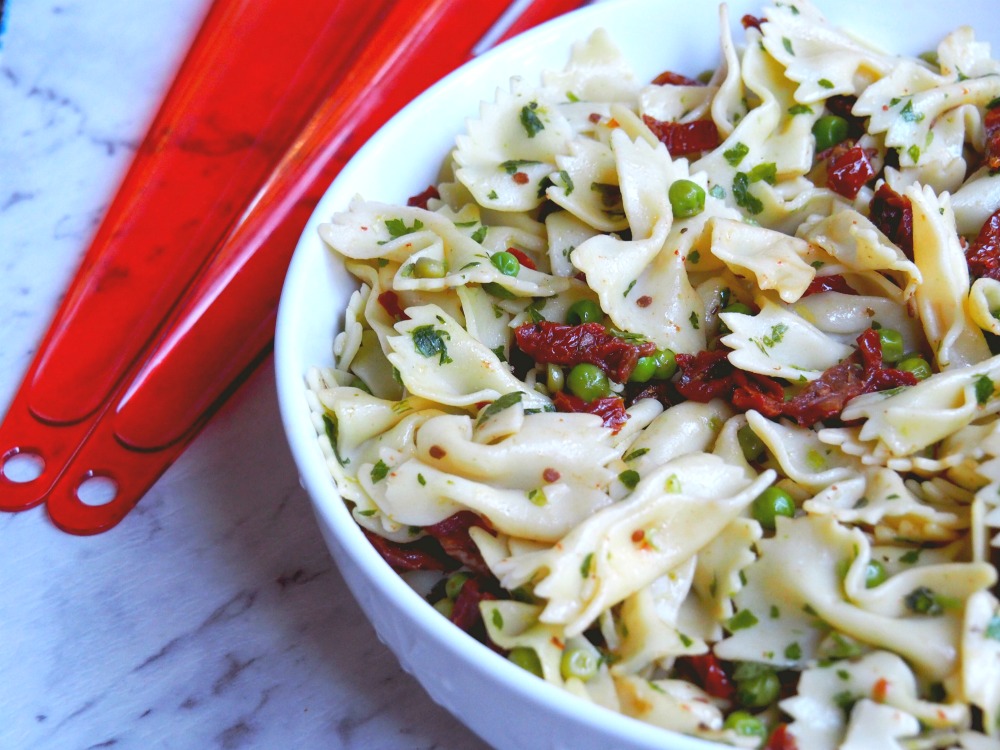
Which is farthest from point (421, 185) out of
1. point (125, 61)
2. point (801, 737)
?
point (801, 737)

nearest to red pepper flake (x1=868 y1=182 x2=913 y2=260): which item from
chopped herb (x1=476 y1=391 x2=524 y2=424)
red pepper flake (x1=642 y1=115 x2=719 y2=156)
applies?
red pepper flake (x1=642 y1=115 x2=719 y2=156)

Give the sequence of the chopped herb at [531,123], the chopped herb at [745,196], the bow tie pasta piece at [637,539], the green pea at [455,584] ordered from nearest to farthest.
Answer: the bow tie pasta piece at [637,539]
the green pea at [455,584]
the chopped herb at [745,196]
the chopped herb at [531,123]

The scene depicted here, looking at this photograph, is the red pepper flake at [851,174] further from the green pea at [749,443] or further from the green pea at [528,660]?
the green pea at [528,660]

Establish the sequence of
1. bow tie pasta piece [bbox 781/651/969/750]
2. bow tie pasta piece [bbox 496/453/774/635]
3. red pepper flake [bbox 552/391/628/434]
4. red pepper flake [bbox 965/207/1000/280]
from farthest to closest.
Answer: red pepper flake [bbox 965/207/1000/280]
red pepper flake [bbox 552/391/628/434]
bow tie pasta piece [bbox 496/453/774/635]
bow tie pasta piece [bbox 781/651/969/750]

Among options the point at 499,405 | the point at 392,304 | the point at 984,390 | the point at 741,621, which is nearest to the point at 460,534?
the point at 499,405

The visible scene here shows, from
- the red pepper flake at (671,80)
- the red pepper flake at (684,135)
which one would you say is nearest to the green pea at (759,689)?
the red pepper flake at (684,135)

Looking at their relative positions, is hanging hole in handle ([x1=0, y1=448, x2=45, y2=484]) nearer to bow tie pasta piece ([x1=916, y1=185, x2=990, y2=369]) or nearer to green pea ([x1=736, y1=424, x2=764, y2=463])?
green pea ([x1=736, y1=424, x2=764, y2=463])

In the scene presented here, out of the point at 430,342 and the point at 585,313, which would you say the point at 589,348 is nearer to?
the point at 585,313
